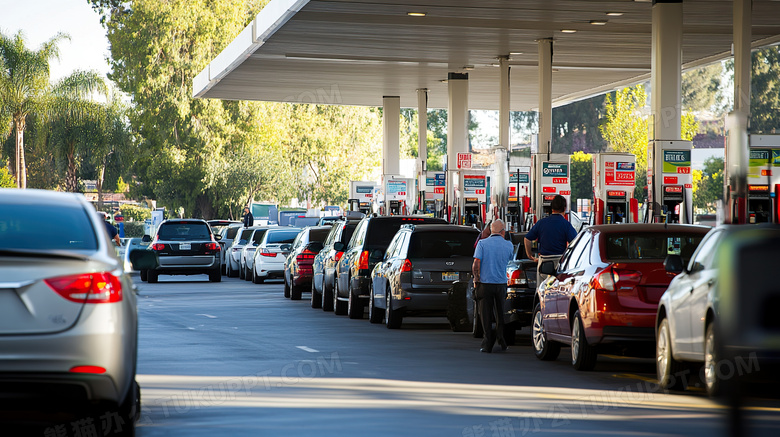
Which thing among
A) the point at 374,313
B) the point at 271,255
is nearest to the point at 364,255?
the point at 374,313

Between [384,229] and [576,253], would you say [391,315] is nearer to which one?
[384,229]

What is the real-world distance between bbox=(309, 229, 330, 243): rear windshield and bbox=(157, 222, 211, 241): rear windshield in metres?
8.23

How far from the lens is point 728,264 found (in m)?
3.94

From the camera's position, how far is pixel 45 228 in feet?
27.6

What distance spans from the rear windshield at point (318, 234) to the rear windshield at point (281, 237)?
22.1 feet

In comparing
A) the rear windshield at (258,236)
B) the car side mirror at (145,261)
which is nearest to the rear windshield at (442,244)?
the car side mirror at (145,261)

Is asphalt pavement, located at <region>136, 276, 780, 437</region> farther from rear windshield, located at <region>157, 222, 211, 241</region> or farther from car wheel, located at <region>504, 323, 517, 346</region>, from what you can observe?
rear windshield, located at <region>157, 222, 211, 241</region>

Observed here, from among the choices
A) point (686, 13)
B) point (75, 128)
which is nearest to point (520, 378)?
point (686, 13)

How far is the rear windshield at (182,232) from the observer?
122ft

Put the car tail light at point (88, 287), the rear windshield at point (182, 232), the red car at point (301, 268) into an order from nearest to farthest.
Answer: the car tail light at point (88, 287)
the red car at point (301, 268)
the rear windshield at point (182, 232)

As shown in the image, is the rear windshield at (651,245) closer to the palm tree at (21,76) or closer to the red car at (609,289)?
the red car at (609,289)

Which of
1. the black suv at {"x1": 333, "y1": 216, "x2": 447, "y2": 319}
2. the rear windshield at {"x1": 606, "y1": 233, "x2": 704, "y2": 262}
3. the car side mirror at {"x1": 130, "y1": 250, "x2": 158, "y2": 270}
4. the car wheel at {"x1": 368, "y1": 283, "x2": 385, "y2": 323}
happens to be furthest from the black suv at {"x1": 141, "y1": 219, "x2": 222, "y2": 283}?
the car side mirror at {"x1": 130, "y1": 250, "x2": 158, "y2": 270}

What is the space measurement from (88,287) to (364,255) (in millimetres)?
14731

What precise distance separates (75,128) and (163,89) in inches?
208
